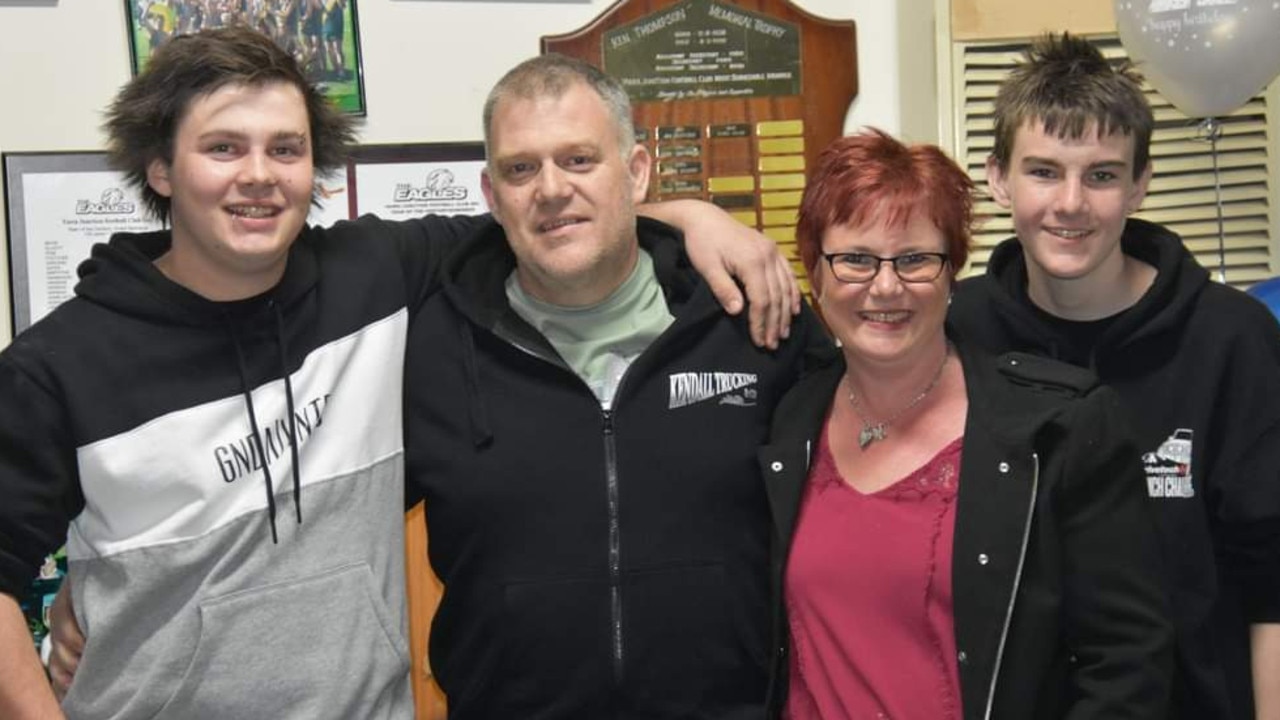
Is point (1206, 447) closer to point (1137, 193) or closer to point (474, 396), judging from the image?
point (1137, 193)

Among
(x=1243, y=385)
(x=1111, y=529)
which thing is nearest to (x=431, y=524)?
(x=1111, y=529)

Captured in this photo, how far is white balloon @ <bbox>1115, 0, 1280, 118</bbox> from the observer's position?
2.37 meters

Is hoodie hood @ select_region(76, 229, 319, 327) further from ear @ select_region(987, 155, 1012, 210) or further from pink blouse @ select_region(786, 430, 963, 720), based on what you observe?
ear @ select_region(987, 155, 1012, 210)

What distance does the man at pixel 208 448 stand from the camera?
1.65 meters

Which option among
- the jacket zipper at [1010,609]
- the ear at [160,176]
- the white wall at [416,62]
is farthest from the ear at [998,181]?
the ear at [160,176]

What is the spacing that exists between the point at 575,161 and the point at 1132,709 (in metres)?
1.06

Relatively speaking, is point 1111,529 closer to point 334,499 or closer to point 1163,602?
point 1163,602

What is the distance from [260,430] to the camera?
1.75m

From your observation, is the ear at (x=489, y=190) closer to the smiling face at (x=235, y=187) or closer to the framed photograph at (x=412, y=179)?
the smiling face at (x=235, y=187)

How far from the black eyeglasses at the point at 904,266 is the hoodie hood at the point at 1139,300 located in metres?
0.26

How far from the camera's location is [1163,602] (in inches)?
63.9

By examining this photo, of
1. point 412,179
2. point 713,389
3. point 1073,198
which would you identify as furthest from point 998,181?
point 412,179

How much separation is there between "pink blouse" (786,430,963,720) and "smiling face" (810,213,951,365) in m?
0.15

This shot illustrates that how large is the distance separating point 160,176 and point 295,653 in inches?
26.6
